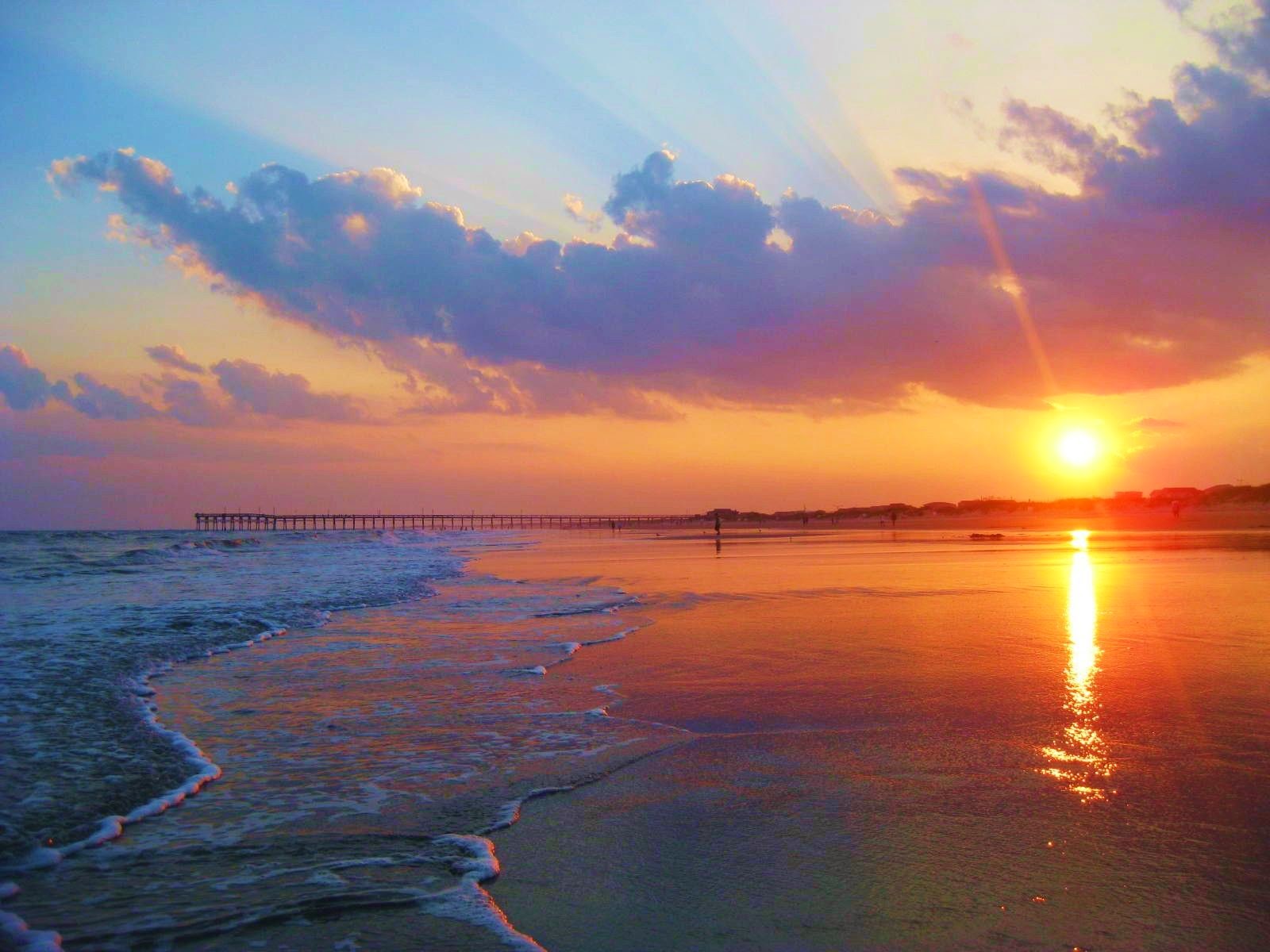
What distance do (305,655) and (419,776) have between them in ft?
19.1

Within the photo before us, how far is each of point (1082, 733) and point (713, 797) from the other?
303cm

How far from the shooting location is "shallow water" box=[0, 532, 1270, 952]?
145 inches

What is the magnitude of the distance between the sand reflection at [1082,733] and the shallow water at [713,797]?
40mm

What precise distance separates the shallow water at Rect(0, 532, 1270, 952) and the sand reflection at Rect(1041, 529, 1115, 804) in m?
0.04

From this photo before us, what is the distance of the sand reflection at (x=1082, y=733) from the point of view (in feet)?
17.4

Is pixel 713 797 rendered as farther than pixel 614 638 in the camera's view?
No

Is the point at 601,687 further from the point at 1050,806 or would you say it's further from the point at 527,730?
the point at 1050,806

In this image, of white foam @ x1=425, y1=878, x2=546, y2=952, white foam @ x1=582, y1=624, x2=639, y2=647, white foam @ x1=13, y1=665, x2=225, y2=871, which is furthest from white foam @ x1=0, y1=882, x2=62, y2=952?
white foam @ x1=582, y1=624, x2=639, y2=647

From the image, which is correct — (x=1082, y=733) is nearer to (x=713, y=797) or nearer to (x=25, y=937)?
(x=713, y=797)

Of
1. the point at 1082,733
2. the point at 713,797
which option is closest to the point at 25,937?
the point at 713,797

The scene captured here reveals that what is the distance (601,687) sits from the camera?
8867mm

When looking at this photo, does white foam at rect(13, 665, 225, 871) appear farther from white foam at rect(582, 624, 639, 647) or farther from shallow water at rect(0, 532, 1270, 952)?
white foam at rect(582, 624, 639, 647)

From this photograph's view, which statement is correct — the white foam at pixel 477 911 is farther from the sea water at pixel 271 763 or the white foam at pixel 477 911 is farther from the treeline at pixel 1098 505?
the treeline at pixel 1098 505

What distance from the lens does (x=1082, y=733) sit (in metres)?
6.42
